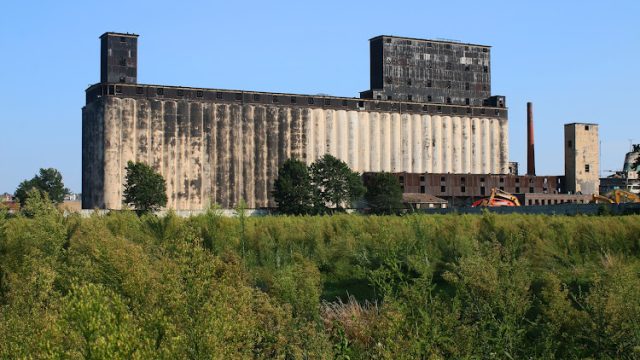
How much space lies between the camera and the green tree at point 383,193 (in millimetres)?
99000

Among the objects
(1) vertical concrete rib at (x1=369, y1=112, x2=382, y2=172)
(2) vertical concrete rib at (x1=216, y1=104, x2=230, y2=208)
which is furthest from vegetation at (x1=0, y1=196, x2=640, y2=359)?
(1) vertical concrete rib at (x1=369, y1=112, x2=382, y2=172)

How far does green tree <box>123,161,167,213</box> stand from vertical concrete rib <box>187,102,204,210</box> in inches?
335

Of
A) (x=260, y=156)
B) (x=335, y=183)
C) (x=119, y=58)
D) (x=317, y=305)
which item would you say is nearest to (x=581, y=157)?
(x=335, y=183)

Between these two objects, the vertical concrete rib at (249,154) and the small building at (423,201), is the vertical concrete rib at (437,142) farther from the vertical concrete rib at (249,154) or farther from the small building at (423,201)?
the vertical concrete rib at (249,154)

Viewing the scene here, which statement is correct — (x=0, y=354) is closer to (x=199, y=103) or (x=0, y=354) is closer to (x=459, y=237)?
(x=459, y=237)

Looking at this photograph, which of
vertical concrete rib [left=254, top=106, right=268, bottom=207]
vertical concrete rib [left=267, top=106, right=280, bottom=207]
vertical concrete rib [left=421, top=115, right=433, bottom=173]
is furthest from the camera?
vertical concrete rib [left=421, top=115, right=433, bottom=173]

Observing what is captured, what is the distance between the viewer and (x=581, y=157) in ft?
381

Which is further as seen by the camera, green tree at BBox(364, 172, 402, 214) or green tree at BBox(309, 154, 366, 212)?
green tree at BBox(364, 172, 402, 214)

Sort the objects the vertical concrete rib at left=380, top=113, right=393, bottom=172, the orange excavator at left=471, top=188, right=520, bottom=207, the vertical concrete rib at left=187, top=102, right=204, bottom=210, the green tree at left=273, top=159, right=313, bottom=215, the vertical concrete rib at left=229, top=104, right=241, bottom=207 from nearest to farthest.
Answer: the orange excavator at left=471, top=188, right=520, bottom=207 → the green tree at left=273, top=159, right=313, bottom=215 → the vertical concrete rib at left=187, top=102, right=204, bottom=210 → the vertical concrete rib at left=229, top=104, right=241, bottom=207 → the vertical concrete rib at left=380, top=113, right=393, bottom=172

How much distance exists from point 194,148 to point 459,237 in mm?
80571

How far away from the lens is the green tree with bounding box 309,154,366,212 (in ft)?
321

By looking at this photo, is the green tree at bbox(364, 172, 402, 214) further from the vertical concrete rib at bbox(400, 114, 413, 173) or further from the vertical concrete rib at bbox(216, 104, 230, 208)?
the vertical concrete rib at bbox(216, 104, 230, 208)

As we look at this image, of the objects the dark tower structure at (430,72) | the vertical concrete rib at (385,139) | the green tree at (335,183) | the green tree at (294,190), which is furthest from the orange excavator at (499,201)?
the dark tower structure at (430,72)

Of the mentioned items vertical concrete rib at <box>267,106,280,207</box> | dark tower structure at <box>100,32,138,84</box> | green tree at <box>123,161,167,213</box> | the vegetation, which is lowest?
the vegetation
